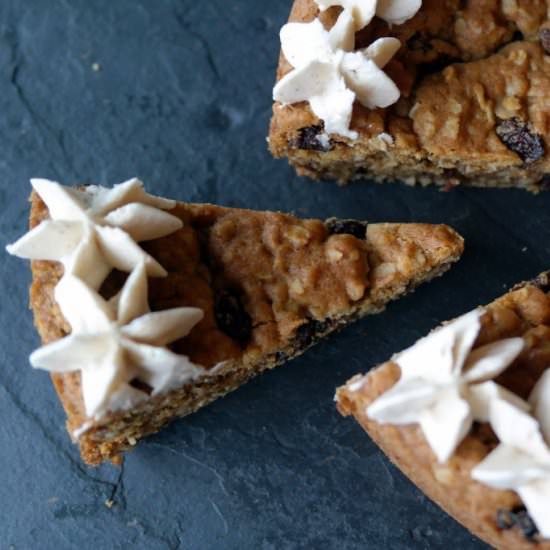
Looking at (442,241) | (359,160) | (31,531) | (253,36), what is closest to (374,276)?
(442,241)

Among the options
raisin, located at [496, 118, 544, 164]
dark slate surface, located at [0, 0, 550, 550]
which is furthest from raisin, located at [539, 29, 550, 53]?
dark slate surface, located at [0, 0, 550, 550]

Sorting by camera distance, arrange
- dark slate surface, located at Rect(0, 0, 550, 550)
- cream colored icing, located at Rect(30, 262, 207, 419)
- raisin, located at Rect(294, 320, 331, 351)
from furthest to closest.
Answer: dark slate surface, located at Rect(0, 0, 550, 550)
raisin, located at Rect(294, 320, 331, 351)
cream colored icing, located at Rect(30, 262, 207, 419)

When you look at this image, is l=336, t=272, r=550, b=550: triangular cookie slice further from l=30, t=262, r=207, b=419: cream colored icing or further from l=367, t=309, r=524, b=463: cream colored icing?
l=30, t=262, r=207, b=419: cream colored icing

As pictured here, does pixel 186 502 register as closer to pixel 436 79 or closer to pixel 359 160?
pixel 359 160

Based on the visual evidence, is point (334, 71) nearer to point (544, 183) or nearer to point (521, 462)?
point (544, 183)

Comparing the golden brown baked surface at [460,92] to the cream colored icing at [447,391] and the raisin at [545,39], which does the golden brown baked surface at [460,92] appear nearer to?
the raisin at [545,39]

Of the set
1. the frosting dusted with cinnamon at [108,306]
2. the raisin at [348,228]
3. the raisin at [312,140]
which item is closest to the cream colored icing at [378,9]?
the raisin at [312,140]
